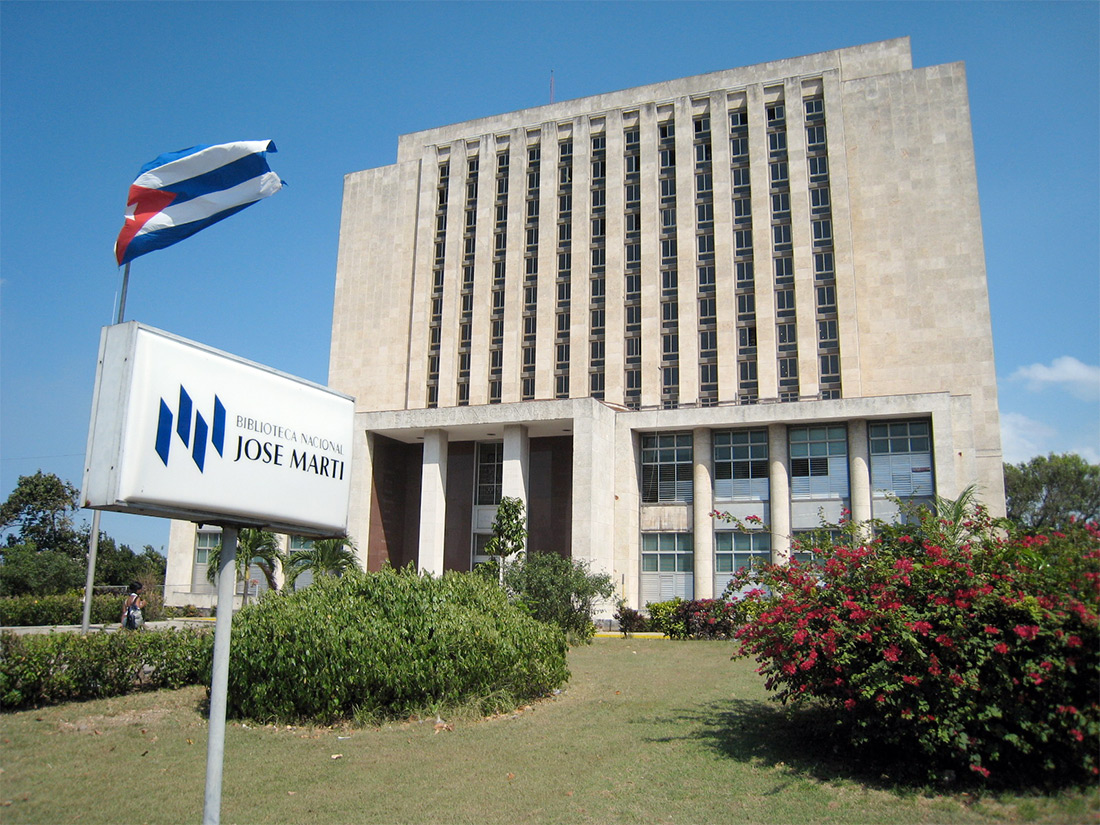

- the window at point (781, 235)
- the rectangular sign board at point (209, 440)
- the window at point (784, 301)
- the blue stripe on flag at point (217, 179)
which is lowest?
the rectangular sign board at point (209, 440)

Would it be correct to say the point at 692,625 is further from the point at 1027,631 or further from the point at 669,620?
the point at 1027,631

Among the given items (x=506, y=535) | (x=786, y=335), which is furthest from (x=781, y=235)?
(x=506, y=535)

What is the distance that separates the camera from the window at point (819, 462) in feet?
117

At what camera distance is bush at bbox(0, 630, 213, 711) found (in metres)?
12.3

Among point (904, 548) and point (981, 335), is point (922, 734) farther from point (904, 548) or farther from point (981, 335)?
point (981, 335)

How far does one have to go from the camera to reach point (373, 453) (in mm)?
40531

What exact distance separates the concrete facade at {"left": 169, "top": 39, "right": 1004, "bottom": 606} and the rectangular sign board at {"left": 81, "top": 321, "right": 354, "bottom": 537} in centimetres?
2967

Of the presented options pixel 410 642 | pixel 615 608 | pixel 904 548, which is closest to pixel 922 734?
pixel 904 548

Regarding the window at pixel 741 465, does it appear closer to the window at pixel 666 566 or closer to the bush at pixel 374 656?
the window at pixel 666 566

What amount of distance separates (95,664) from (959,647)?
12.8 m

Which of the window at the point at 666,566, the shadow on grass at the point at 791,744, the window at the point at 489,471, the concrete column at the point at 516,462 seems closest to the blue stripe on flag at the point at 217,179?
the shadow on grass at the point at 791,744

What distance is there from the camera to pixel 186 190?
6.80 metres

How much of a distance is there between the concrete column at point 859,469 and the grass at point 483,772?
23374 millimetres

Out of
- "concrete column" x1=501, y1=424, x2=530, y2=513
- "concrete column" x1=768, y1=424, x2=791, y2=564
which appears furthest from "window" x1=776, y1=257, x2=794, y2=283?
"concrete column" x1=501, y1=424, x2=530, y2=513
